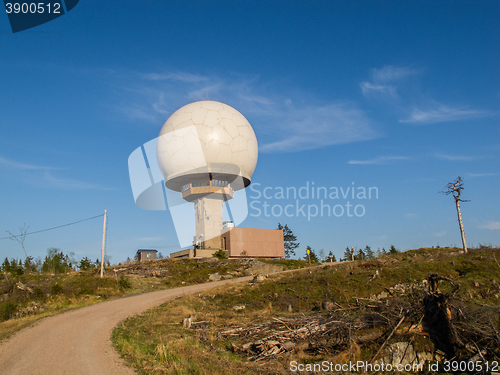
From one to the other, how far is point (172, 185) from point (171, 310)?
110 ft

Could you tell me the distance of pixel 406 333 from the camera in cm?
912

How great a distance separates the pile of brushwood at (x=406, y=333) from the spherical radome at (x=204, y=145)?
3385 centimetres

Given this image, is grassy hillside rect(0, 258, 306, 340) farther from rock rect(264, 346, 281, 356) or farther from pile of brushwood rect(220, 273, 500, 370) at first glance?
pile of brushwood rect(220, 273, 500, 370)

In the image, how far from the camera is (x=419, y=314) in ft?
30.7

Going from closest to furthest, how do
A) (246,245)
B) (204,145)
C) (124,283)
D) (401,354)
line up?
(401,354)
(124,283)
(204,145)
(246,245)

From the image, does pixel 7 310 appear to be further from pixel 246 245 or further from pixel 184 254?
pixel 246 245

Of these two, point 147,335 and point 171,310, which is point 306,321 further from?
point 171,310

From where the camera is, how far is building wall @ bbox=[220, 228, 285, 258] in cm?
4532

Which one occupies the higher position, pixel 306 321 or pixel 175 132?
pixel 175 132

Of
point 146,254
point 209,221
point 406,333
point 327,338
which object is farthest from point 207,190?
point 406,333

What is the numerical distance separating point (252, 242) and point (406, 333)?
38.5 metres

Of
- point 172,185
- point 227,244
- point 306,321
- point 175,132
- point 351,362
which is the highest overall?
point 175,132

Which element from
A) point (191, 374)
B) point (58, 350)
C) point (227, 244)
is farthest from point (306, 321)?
point (227, 244)

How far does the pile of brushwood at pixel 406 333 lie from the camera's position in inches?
333
